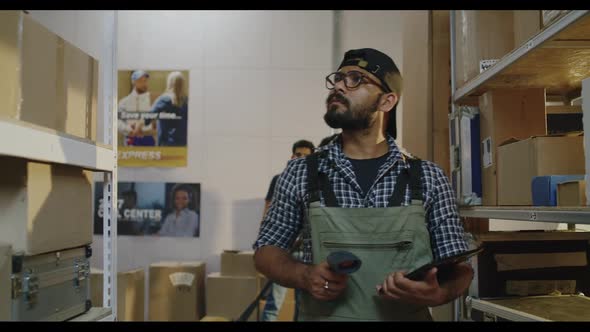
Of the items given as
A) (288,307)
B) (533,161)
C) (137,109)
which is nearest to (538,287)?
(533,161)

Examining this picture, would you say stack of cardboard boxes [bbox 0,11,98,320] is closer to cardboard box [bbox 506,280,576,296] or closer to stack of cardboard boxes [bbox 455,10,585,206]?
stack of cardboard boxes [bbox 455,10,585,206]

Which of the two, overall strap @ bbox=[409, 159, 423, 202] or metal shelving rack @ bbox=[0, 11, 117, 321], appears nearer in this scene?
metal shelving rack @ bbox=[0, 11, 117, 321]

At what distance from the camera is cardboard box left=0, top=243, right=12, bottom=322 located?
1.18 meters

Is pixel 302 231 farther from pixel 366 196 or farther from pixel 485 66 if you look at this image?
pixel 485 66

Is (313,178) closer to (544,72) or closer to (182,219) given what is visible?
(544,72)

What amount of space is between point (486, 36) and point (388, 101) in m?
0.52

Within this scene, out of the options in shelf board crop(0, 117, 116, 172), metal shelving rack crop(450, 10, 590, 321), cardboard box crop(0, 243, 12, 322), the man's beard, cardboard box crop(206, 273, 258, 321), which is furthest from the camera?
cardboard box crop(206, 273, 258, 321)

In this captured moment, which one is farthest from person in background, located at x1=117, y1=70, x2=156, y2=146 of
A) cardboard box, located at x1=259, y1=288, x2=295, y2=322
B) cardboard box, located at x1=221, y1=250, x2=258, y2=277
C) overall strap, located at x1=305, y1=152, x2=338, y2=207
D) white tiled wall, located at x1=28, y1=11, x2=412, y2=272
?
overall strap, located at x1=305, y1=152, x2=338, y2=207

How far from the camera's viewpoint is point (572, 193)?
1426 millimetres

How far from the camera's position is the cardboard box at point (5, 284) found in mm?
1182

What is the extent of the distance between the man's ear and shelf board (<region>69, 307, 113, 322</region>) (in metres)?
1.14

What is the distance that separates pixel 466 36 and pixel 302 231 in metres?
1.06

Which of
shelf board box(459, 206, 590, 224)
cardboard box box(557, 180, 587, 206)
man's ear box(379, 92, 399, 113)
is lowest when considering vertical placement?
A: shelf board box(459, 206, 590, 224)
